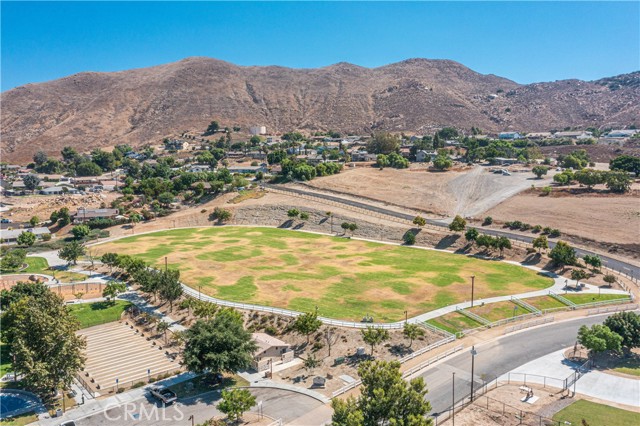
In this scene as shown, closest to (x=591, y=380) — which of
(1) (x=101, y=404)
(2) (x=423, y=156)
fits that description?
(1) (x=101, y=404)

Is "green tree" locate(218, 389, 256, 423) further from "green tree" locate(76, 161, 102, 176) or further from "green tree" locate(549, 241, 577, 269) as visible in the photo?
"green tree" locate(76, 161, 102, 176)

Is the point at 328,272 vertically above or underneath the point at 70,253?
underneath

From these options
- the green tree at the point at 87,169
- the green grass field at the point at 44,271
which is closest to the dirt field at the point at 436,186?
the green grass field at the point at 44,271

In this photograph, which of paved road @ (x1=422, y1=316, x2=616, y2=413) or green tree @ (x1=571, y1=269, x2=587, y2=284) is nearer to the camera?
paved road @ (x1=422, y1=316, x2=616, y2=413)

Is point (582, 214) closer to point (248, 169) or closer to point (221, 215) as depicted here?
point (221, 215)

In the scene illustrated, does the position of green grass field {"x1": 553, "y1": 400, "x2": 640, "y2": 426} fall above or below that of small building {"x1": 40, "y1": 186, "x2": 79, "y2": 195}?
below

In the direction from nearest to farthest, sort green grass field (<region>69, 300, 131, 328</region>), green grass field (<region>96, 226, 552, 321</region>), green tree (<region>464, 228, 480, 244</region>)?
green grass field (<region>69, 300, 131, 328</region>) → green grass field (<region>96, 226, 552, 321</region>) → green tree (<region>464, 228, 480, 244</region>)

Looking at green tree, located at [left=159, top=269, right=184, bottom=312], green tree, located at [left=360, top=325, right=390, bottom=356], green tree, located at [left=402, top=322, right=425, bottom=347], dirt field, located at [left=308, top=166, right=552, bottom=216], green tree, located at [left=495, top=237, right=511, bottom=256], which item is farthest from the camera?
dirt field, located at [left=308, top=166, right=552, bottom=216]

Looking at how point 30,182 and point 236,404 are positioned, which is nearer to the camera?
point 236,404

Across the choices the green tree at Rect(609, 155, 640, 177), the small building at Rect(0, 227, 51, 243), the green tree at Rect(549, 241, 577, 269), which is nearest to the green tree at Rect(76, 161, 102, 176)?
the small building at Rect(0, 227, 51, 243)
